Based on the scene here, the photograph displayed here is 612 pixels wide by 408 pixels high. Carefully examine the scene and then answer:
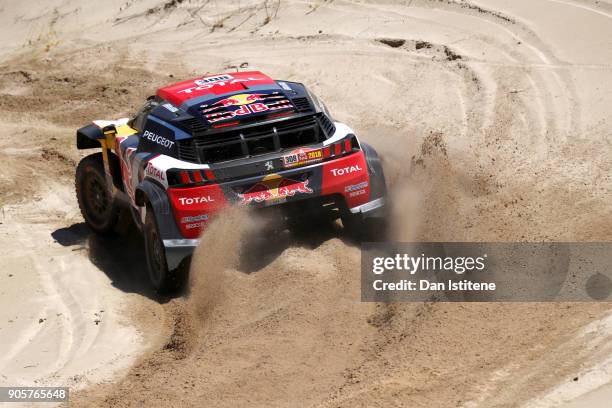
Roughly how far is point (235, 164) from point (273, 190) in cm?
41

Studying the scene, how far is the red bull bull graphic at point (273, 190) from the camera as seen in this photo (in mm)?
9812

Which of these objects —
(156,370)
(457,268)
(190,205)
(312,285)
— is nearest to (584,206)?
(457,268)

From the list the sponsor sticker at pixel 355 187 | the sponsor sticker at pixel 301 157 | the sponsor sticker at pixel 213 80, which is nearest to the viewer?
the sponsor sticker at pixel 301 157

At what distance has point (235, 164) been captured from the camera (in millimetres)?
9828

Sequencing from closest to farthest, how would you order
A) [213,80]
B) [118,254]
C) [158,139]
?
1. [158,139]
2. [213,80]
3. [118,254]

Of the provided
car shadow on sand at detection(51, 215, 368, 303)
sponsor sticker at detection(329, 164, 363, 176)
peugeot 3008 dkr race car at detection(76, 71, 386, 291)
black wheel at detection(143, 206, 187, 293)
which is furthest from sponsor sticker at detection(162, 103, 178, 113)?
sponsor sticker at detection(329, 164, 363, 176)

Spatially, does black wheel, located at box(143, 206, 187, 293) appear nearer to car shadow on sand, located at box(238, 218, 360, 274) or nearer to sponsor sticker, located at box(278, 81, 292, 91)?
car shadow on sand, located at box(238, 218, 360, 274)

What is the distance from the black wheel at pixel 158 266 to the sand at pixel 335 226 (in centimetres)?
20

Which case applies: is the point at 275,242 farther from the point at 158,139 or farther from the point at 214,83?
the point at 214,83

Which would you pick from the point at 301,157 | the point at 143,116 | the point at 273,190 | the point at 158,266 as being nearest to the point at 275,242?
the point at 273,190

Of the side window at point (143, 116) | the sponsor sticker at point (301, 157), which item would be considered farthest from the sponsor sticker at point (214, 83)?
the sponsor sticker at point (301, 157)

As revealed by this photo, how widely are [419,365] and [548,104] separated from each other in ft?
20.8

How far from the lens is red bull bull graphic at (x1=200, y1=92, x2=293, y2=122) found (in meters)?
10.1

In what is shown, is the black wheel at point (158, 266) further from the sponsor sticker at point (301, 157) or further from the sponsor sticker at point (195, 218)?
the sponsor sticker at point (301, 157)
